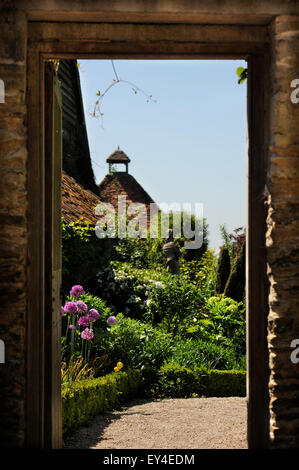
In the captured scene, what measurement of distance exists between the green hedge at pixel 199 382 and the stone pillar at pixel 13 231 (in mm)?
3935

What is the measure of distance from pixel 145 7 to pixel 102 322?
5.10 m

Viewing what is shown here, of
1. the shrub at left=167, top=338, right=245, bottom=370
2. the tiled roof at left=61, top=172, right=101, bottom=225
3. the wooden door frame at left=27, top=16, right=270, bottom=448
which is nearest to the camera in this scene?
the wooden door frame at left=27, top=16, right=270, bottom=448

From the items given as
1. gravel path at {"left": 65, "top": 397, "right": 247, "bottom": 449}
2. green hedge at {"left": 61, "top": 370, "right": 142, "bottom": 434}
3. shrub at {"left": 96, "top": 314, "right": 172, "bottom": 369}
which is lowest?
gravel path at {"left": 65, "top": 397, "right": 247, "bottom": 449}

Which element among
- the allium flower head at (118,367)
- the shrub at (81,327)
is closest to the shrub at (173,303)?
the shrub at (81,327)

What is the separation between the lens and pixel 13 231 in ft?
10.9

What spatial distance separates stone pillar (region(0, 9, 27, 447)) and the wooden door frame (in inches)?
4.2

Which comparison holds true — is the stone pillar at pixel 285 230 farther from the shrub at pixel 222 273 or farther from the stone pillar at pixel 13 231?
the shrub at pixel 222 273

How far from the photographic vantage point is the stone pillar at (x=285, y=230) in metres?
3.34

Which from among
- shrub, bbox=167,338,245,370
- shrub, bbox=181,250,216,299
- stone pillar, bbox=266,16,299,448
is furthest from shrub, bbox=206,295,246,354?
stone pillar, bbox=266,16,299,448

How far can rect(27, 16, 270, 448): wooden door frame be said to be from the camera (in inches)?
136

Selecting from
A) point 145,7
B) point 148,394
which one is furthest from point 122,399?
point 145,7

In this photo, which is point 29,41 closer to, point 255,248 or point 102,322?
point 255,248

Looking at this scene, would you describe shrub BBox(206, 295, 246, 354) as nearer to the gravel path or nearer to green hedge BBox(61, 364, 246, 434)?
green hedge BBox(61, 364, 246, 434)

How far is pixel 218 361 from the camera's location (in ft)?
25.2
